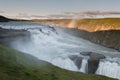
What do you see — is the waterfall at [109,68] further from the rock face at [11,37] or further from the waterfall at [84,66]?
the rock face at [11,37]

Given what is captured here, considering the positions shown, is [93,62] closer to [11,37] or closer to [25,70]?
[11,37]

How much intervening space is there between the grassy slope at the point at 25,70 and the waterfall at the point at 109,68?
27.0 metres

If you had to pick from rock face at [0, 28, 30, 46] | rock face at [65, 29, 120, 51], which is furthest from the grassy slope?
rock face at [65, 29, 120, 51]

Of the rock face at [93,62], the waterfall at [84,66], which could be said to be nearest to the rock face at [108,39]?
the rock face at [93,62]

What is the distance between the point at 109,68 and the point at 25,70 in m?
38.5

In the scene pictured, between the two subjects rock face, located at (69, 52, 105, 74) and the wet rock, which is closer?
rock face, located at (69, 52, 105, 74)

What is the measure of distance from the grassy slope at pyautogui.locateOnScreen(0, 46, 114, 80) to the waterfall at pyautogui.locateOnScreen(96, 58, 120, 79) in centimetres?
2701

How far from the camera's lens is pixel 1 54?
1758 inches

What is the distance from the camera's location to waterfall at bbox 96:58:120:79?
7288cm

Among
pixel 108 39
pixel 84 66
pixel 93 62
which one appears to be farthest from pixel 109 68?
pixel 108 39

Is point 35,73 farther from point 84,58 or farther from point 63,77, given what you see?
point 84,58

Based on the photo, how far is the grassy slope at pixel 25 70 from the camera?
37156 mm

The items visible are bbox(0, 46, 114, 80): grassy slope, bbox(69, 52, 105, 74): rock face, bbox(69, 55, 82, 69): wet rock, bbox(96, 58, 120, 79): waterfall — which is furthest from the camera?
bbox(69, 55, 82, 69): wet rock

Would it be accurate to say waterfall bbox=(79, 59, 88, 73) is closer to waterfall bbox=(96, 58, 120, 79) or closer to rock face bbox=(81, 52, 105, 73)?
rock face bbox=(81, 52, 105, 73)
